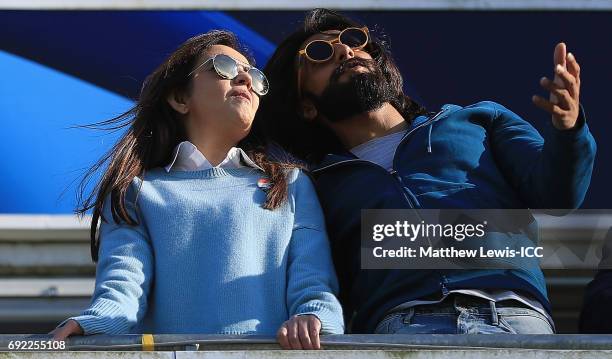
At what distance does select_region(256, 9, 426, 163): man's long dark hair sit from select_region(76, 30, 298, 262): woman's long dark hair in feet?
0.58

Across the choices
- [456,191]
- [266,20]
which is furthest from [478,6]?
[456,191]

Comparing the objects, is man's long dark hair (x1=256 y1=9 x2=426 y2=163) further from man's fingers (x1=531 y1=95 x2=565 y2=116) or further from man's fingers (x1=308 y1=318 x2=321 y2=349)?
man's fingers (x1=308 y1=318 x2=321 y2=349)

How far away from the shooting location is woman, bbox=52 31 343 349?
8.77 feet

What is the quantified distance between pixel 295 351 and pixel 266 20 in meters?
1.54

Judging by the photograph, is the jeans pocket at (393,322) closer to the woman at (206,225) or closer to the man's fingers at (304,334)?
the woman at (206,225)

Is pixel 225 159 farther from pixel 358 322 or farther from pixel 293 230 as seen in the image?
pixel 358 322

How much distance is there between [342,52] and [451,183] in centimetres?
54

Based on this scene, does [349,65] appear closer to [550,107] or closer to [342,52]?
[342,52]

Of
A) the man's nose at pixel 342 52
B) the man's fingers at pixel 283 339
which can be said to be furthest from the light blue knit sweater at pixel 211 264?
the man's nose at pixel 342 52

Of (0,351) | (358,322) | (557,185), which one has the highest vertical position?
(557,185)

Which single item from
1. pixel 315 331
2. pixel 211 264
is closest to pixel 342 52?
pixel 211 264

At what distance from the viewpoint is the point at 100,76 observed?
359cm

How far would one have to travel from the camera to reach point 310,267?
2.75 meters

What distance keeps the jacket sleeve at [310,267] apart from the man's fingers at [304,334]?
0.07 metres
